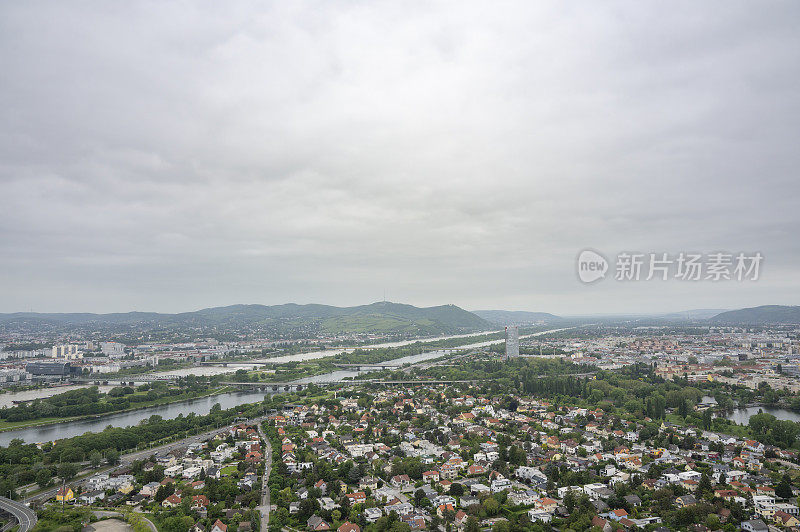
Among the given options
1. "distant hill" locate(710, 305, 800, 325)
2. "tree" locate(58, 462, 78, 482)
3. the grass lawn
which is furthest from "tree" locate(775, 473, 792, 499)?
"distant hill" locate(710, 305, 800, 325)

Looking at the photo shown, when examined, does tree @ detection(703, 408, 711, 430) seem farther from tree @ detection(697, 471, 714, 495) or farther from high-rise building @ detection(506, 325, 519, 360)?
high-rise building @ detection(506, 325, 519, 360)

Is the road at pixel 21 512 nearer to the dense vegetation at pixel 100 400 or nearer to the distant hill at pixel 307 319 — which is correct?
the dense vegetation at pixel 100 400

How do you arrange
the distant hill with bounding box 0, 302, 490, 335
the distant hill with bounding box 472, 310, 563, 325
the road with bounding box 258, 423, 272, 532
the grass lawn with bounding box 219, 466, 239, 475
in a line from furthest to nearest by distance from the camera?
the distant hill with bounding box 472, 310, 563, 325 < the distant hill with bounding box 0, 302, 490, 335 < the grass lawn with bounding box 219, 466, 239, 475 < the road with bounding box 258, 423, 272, 532

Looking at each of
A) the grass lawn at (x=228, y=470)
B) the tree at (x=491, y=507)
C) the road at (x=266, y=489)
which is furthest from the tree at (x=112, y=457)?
the tree at (x=491, y=507)

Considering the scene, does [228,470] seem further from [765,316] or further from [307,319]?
[765,316]

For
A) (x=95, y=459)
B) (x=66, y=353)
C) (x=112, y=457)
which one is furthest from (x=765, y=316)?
(x=66, y=353)

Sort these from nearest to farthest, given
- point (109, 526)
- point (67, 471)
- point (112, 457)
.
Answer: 1. point (109, 526)
2. point (67, 471)
3. point (112, 457)
